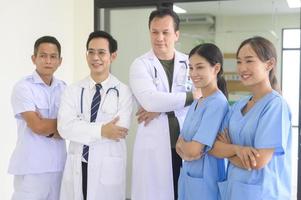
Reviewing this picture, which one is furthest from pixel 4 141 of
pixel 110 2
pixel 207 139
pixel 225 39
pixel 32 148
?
pixel 225 39

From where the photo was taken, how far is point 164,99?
204cm

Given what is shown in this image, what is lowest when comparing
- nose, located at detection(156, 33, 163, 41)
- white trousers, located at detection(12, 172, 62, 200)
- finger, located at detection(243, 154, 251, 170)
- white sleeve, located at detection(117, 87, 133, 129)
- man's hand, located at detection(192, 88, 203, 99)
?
white trousers, located at detection(12, 172, 62, 200)

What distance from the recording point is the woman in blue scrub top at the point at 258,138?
1588mm

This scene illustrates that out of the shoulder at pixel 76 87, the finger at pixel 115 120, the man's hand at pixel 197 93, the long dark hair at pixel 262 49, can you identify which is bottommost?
the finger at pixel 115 120

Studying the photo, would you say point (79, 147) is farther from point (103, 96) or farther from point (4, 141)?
point (4, 141)

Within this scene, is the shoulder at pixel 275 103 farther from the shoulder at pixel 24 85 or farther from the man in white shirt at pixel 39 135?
the shoulder at pixel 24 85

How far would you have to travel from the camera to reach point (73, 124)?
81.4 inches

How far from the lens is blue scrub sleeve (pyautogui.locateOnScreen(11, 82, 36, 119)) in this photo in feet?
7.42

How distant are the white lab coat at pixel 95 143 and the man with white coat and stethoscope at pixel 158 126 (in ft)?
0.34

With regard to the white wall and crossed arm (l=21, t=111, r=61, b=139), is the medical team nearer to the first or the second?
crossed arm (l=21, t=111, r=61, b=139)

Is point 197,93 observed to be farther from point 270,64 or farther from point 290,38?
point 290,38

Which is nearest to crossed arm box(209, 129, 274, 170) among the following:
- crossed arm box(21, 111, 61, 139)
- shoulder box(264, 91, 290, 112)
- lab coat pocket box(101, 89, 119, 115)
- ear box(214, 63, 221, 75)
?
shoulder box(264, 91, 290, 112)

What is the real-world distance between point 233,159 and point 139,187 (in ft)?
2.32

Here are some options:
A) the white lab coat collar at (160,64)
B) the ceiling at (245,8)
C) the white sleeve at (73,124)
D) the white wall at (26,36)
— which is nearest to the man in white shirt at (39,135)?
the white sleeve at (73,124)
